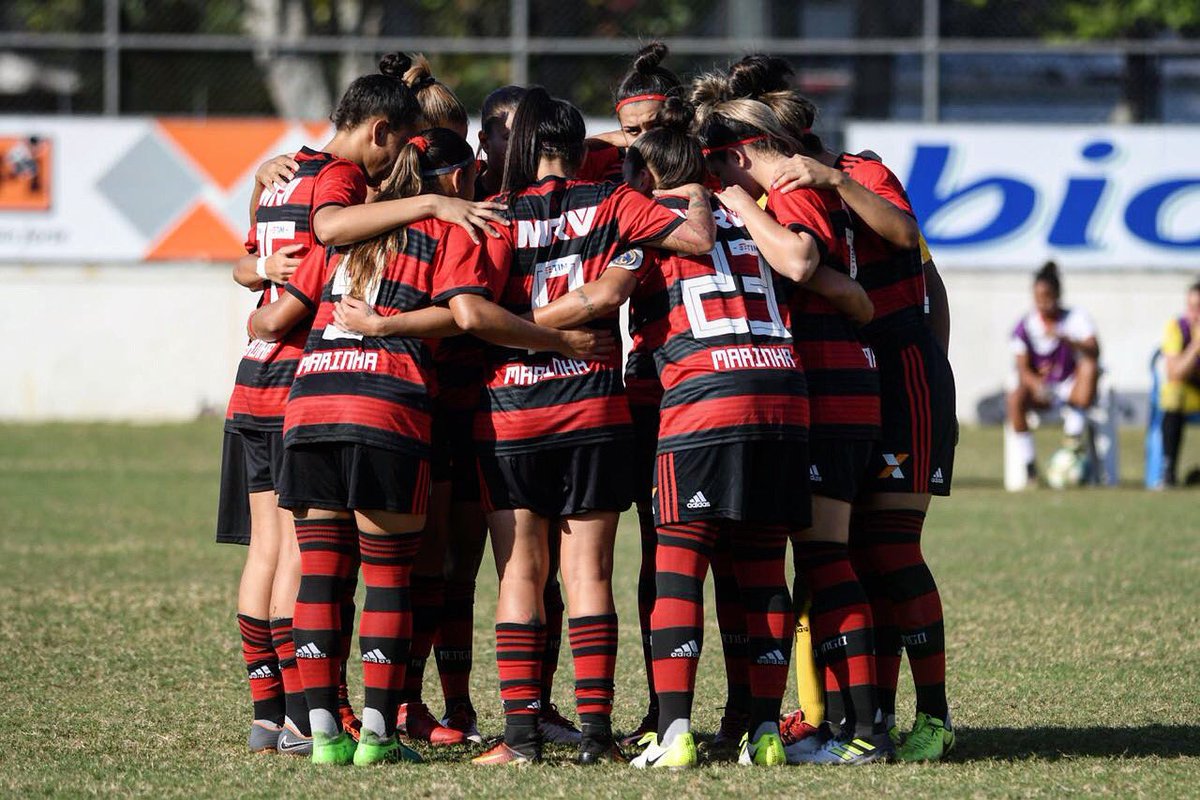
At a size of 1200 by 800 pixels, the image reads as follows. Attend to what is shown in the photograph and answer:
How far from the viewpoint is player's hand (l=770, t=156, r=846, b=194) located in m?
4.75

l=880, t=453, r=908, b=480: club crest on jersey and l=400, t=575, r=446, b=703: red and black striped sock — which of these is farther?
l=400, t=575, r=446, b=703: red and black striped sock

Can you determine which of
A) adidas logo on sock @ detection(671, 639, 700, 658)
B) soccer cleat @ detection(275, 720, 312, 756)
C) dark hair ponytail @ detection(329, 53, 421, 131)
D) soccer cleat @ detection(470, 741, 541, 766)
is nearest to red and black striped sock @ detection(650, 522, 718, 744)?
adidas logo on sock @ detection(671, 639, 700, 658)

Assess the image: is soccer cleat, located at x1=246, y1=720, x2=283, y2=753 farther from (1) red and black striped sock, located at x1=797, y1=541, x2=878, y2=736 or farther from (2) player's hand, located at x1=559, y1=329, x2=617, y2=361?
(1) red and black striped sock, located at x1=797, y1=541, x2=878, y2=736

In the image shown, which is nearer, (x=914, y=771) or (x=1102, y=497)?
(x=914, y=771)

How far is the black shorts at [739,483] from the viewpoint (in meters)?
4.61

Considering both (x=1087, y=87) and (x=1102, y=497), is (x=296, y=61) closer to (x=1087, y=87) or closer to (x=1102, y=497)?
(x=1087, y=87)

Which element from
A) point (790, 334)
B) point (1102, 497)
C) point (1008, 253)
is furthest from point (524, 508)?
point (1008, 253)

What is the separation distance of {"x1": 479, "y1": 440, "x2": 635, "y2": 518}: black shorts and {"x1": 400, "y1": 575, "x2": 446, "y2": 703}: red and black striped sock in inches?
24.7

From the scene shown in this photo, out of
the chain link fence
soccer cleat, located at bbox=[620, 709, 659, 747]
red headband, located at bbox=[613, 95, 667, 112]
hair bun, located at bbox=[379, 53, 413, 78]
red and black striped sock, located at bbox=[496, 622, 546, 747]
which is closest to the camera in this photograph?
red and black striped sock, located at bbox=[496, 622, 546, 747]

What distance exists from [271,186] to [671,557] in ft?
5.76

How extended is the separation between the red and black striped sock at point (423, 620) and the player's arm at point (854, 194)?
1708mm

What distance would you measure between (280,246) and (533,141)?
0.87m

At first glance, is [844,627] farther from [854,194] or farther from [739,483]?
[854,194]

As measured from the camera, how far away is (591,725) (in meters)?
4.78
